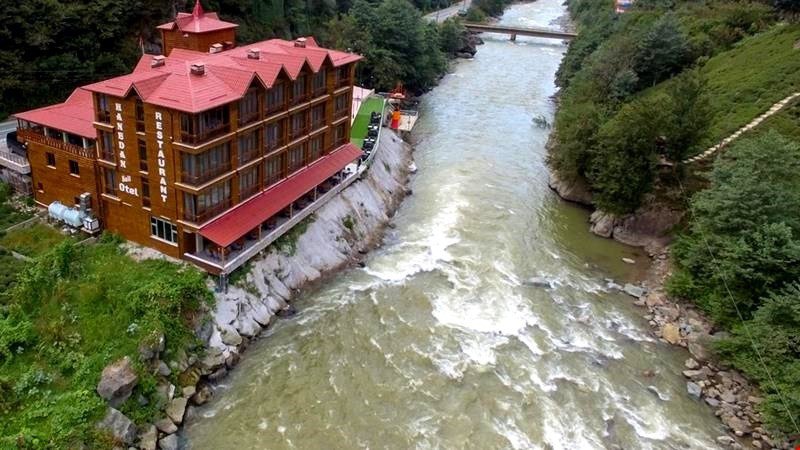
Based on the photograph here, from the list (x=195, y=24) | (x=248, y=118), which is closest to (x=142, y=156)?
(x=248, y=118)

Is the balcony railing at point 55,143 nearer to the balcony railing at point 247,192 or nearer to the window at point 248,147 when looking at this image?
the window at point 248,147

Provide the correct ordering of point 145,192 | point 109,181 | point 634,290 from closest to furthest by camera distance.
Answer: point 145,192 < point 109,181 < point 634,290

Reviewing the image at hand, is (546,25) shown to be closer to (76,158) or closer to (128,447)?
(76,158)

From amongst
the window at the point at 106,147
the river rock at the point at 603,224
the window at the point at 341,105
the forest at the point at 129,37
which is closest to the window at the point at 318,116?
the window at the point at 341,105

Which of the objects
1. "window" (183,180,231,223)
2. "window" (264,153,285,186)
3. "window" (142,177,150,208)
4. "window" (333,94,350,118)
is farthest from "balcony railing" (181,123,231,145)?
"window" (333,94,350,118)

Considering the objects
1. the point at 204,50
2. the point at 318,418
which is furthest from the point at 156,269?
the point at 204,50

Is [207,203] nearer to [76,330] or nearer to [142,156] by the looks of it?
[142,156]
